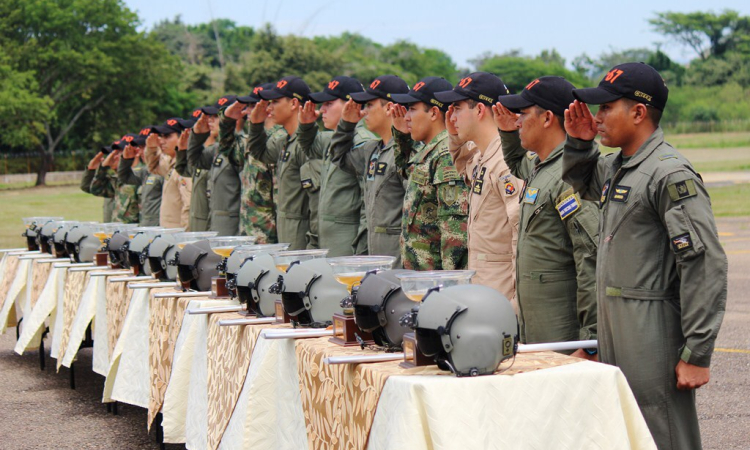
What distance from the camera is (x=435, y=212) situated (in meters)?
5.51

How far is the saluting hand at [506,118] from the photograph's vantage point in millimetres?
4441

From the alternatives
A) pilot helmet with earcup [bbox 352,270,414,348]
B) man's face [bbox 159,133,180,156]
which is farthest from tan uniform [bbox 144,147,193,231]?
pilot helmet with earcup [bbox 352,270,414,348]

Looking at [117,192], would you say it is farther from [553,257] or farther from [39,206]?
[39,206]

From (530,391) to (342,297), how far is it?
1244mm

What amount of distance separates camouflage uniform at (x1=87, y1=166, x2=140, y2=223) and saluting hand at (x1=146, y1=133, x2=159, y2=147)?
3.42ft

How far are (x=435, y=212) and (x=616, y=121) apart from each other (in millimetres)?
2056

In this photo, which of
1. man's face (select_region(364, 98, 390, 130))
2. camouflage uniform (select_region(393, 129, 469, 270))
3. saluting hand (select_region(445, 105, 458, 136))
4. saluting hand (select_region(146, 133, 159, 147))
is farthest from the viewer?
saluting hand (select_region(146, 133, 159, 147))

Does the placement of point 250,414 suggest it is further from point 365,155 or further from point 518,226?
point 365,155

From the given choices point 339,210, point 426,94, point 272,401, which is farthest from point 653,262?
point 339,210

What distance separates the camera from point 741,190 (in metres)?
28.4

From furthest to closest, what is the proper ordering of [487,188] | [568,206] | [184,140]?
1. [184,140]
2. [487,188]
3. [568,206]

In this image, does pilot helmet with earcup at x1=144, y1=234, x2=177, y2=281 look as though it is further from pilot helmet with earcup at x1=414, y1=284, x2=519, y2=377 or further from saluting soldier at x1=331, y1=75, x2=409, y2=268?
pilot helmet with earcup at x1=414, y1=284, x2=519, y2=377

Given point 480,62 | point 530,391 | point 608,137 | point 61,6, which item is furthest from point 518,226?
point 480,62

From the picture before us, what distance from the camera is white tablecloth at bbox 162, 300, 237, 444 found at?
16.8 feet
